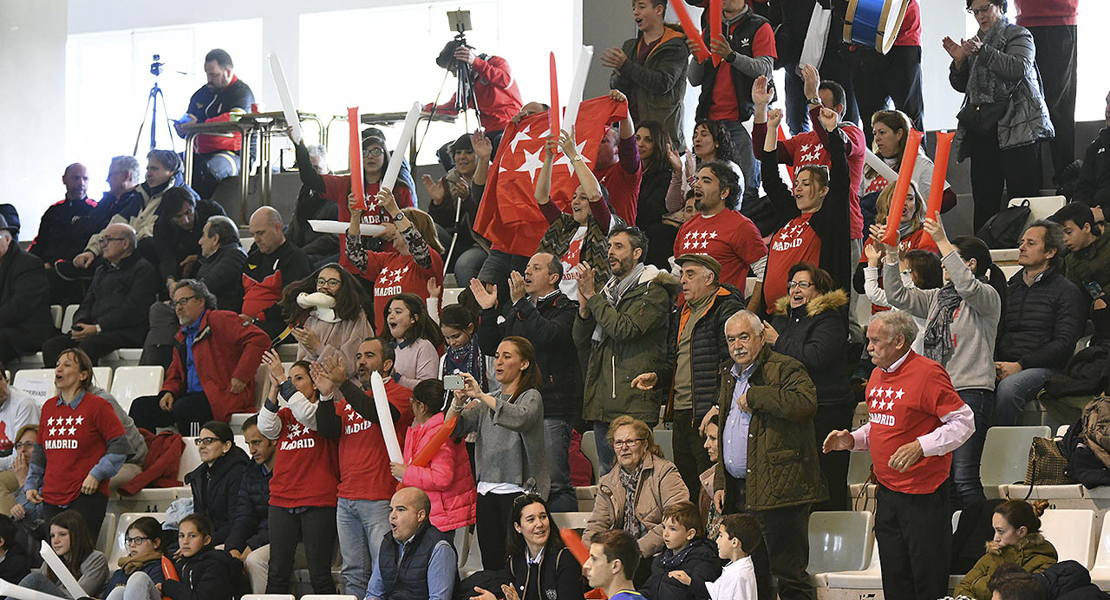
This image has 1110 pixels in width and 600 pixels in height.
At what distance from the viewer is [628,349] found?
6258 millimetres

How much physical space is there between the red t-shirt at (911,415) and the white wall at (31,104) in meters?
8.27

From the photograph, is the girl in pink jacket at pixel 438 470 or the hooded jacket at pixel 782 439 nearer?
the hooded jacket at pixel 782 439

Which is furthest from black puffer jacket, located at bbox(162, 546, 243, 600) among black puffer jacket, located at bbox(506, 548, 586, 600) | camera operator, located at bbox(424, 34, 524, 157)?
camera operator, located at bbox(424, 34, 524, 157)

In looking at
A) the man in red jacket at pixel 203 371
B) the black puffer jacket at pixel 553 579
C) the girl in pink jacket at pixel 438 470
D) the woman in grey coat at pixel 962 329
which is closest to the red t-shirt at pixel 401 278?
the man in red jacket at pixel 203 371

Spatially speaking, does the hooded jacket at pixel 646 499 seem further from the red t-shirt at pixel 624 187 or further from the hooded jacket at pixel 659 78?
the hooded jacket at pixel 659 78

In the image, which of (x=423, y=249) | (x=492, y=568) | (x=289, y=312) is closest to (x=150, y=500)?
(x=289, y=312)

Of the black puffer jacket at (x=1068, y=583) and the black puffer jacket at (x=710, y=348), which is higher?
the black puffer jacket at (x=710, y=348)

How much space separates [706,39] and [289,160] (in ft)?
18.7

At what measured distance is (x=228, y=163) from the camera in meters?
11.0

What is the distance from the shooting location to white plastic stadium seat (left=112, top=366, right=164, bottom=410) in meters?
8.36

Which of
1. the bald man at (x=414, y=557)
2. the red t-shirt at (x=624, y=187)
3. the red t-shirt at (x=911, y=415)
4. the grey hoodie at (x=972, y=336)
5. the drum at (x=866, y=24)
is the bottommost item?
the bald man at (x=414, y=557)

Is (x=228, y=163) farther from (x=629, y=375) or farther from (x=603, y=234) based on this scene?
(x=629, y=375)

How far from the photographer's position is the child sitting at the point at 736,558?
515cm

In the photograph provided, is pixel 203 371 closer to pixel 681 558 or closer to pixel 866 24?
pixel 681 558
